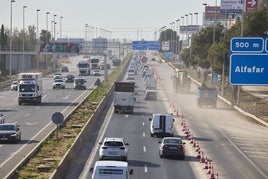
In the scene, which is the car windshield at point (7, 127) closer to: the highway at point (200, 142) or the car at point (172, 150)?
the highway at point (200, 142)

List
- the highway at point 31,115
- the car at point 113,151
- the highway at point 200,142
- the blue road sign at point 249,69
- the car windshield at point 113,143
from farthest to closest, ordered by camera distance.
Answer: the highway at point 31,115
the car windshield at point 113,143
the car at point 113,151
the highway at point 200,142
the blue road sign at point 249,69

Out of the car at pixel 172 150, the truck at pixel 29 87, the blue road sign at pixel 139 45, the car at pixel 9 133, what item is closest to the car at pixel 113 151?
the car at pixel 172 150

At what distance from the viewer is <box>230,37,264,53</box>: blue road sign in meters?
33.5

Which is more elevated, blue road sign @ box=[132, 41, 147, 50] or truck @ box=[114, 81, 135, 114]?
blue road sign @ box=[132, 41, 147, 50]

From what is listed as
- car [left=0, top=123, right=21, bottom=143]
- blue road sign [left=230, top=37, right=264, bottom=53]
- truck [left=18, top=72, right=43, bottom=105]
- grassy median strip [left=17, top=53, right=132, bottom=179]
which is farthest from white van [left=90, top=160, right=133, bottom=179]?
truck [left=18, top=72, right=43, bottom=105]

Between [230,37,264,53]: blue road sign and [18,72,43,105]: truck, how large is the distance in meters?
42.7

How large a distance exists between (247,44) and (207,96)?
144 feet

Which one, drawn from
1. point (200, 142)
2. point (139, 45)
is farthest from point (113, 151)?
point (139, 45)

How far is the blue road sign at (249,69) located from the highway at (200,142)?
4728 millimetres

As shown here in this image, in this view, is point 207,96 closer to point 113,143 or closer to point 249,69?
point 113,143

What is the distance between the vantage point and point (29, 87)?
74000 mm

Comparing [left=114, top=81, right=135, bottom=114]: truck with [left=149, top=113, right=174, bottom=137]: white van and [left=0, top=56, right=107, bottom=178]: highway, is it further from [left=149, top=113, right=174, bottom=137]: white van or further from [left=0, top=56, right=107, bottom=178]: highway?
[left=149, top=113, right=174, bottom=137]: white van

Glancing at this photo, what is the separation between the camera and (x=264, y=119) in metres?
65.1

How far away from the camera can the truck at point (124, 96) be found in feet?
220
